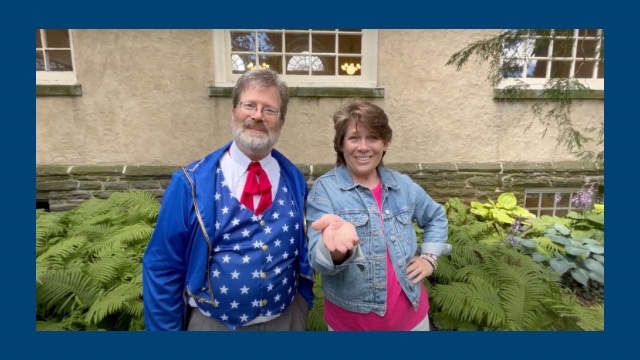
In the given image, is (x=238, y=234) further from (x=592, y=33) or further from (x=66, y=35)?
(x=66, y=35)

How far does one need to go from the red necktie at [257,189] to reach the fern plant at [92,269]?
57.0 inches

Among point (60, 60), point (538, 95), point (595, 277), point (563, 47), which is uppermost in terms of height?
point (60, 60)

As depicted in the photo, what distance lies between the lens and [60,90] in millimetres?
3645

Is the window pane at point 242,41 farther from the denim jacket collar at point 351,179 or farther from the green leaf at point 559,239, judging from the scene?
the green leaf at point 559,239

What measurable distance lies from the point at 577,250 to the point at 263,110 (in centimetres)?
331

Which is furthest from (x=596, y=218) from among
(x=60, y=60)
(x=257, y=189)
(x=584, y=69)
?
(x=60, y=60)

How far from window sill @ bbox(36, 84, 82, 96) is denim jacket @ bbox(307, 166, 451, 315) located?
3566 mm

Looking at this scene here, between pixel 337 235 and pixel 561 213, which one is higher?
pixel 337 235

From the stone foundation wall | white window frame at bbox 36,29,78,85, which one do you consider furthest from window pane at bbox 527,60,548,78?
white window frame at bbox 36,29,78,85

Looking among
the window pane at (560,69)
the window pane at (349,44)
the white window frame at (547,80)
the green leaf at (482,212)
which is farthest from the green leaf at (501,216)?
the window pane at (349,44)

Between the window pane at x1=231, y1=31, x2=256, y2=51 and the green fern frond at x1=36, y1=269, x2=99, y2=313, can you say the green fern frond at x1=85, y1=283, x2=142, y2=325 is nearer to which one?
the green fern frond at x1=36, y1=269, x2=99, y2=313

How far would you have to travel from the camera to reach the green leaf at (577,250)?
10.3 ft

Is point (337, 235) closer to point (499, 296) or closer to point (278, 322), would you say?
point (278, 322)

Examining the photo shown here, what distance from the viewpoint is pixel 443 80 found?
3.72 meters
